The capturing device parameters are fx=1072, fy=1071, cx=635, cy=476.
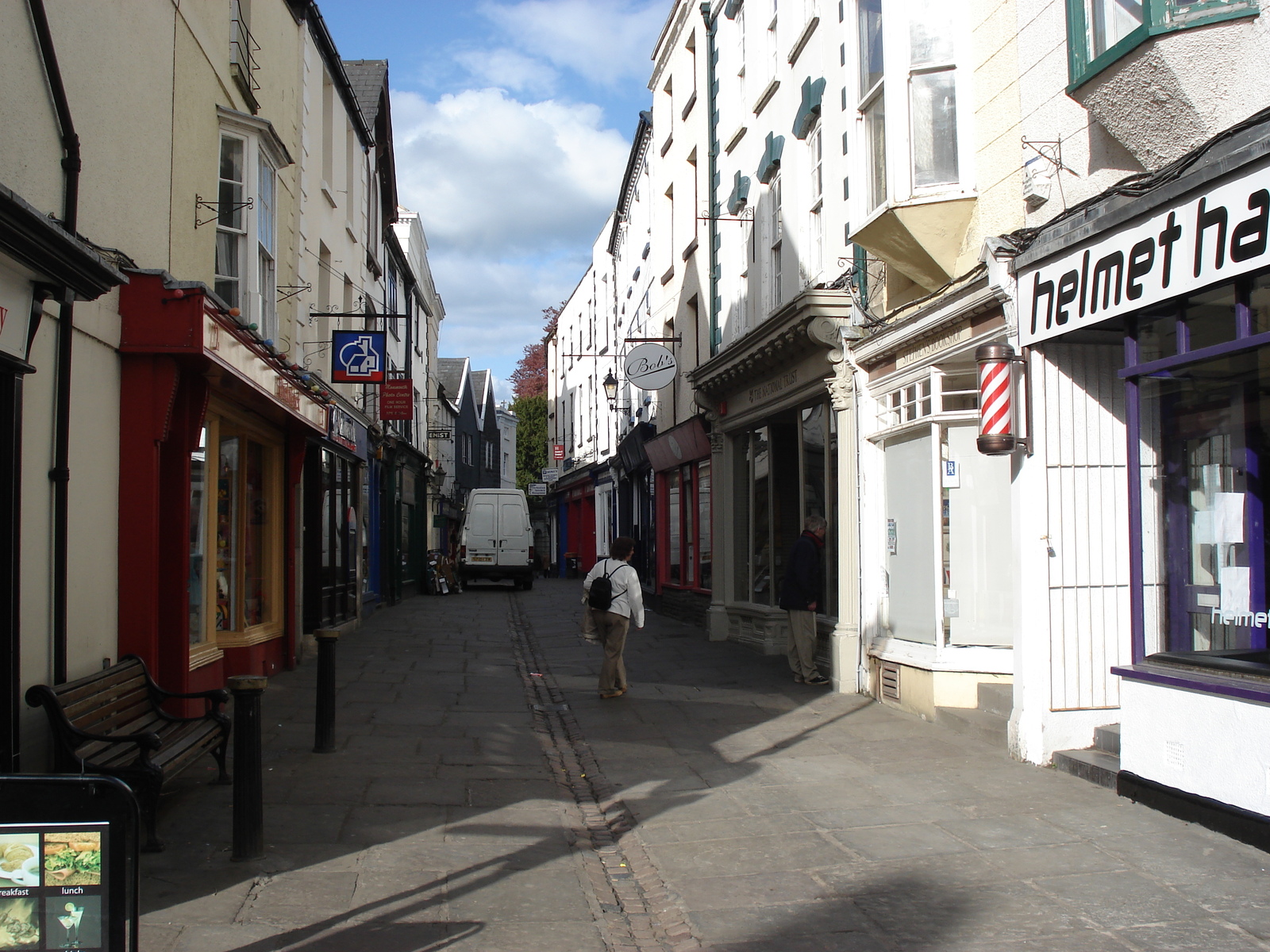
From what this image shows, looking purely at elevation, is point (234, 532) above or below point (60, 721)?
above

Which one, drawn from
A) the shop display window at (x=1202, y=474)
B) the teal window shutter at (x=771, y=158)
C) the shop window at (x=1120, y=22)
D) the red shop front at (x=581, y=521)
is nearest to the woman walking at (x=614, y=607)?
the shop display window at (x=1202, y=474)

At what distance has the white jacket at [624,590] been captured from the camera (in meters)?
10.4

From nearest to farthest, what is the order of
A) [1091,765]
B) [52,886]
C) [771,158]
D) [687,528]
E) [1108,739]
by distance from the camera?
[52,886], [1091,765], [1108,739], [771,158], [687,528]

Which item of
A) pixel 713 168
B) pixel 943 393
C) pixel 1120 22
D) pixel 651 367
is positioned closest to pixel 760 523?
pixel 651 367

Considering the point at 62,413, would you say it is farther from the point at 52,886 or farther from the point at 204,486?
the point at 52,886

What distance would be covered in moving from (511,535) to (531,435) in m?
31.9

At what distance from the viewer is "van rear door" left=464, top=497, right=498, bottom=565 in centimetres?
2920

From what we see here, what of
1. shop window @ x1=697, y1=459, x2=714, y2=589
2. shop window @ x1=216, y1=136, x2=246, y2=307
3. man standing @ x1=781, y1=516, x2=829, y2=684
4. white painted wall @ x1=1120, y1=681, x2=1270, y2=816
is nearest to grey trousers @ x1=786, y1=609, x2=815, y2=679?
man standing @ x1=781, y1=516, x2=829, y2=684

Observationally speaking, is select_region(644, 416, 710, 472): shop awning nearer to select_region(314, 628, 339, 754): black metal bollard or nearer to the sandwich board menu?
select_region(314, 628, 339, 754): black metal bollard

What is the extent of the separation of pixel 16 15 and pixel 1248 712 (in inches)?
296

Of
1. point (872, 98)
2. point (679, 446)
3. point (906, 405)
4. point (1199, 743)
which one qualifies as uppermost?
point (872, 98)

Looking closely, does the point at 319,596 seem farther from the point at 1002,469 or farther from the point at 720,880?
the point at 720,880

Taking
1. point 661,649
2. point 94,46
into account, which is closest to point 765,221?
point 661,649

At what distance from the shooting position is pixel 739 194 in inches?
598
